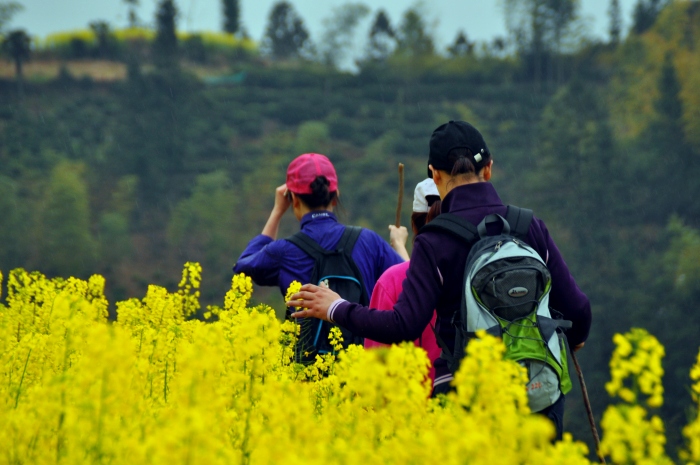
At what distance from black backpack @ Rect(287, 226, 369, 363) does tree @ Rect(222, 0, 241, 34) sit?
117 meters

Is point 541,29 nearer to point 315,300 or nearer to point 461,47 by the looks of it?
point 461,47

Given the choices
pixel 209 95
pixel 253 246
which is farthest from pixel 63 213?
pixel 253 246

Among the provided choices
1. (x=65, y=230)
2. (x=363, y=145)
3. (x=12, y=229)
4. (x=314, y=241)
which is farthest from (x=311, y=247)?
(x=363, y=145)

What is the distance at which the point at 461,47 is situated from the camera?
371 ft

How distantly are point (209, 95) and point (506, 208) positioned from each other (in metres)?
93.6

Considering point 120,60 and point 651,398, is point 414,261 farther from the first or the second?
point 120,60

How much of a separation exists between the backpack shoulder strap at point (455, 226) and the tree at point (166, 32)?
312 feet

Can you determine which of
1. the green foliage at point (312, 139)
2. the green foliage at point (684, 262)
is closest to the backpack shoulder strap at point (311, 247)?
the green foliage at point (684, 262)

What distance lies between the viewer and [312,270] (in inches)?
178

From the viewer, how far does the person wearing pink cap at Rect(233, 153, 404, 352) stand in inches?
179

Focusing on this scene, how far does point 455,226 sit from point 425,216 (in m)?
0.66

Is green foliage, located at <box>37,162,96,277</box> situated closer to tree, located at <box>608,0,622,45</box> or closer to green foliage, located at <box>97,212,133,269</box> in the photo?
green foliage, located at <box>97,212,133,269</box>

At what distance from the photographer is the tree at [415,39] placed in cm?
10699

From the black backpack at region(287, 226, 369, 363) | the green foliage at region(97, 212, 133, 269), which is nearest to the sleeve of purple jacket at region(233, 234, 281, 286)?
the black backpack at region(287, 226, 369, 363)
